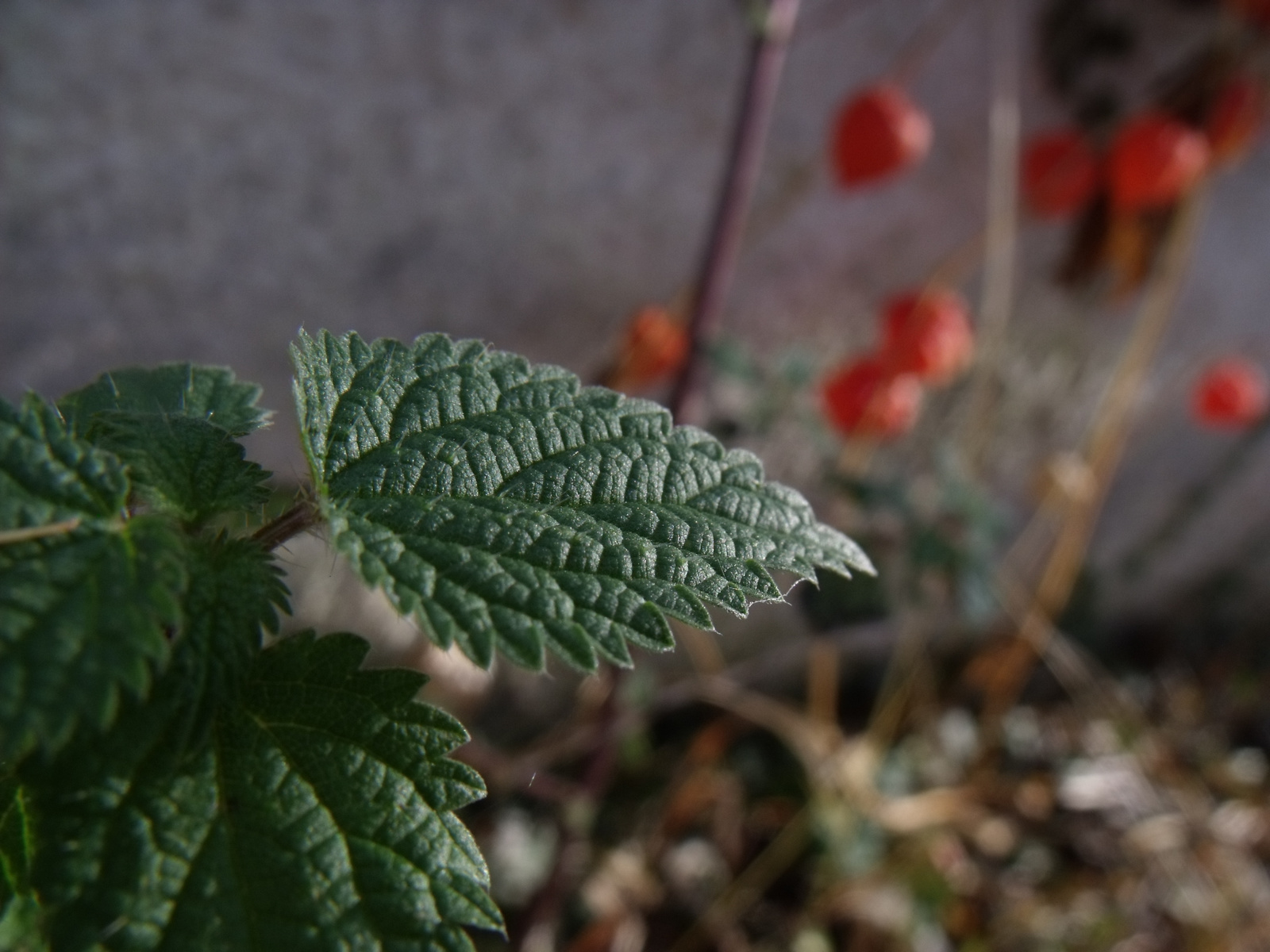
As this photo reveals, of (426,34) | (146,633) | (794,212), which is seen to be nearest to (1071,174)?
(794,212)

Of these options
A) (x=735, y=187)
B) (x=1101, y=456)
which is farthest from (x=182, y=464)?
(x=1101, y=456)

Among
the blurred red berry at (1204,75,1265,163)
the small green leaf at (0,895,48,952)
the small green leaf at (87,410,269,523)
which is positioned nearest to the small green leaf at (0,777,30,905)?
the small green leaf at (0,895,48,952)

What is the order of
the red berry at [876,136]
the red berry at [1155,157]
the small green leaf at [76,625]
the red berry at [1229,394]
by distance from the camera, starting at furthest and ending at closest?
the red berry at [1229,394] → the red berry at [1155,157] → the red berry at [876,136] → the small green leaf at [76,625]

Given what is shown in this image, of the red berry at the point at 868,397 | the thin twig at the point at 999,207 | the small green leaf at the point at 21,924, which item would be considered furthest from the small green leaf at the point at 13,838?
the thin twig at the point at 999,207

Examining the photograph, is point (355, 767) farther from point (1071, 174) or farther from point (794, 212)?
point (1071, 174)

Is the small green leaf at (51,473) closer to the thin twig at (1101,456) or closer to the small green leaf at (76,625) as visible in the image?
the small green leaf at (76,625)

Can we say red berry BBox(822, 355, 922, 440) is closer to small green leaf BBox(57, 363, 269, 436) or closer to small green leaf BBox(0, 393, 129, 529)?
small green leaf BBox(57, 363, 269, 436)
